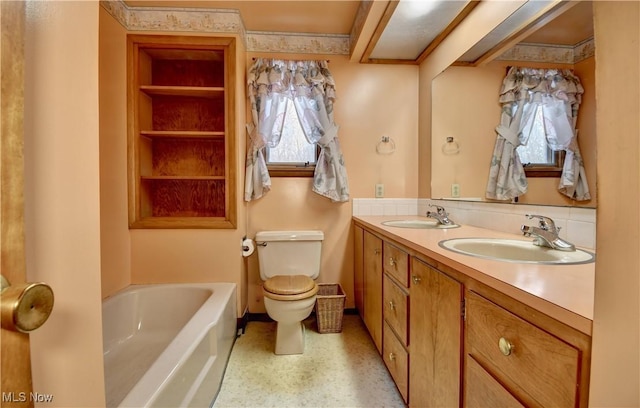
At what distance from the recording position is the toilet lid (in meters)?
1.71

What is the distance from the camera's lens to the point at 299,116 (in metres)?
2.20

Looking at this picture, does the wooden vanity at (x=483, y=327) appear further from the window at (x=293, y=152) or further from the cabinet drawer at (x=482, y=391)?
the window at (x=293, y=152)

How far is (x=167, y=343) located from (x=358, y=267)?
1.39 meters

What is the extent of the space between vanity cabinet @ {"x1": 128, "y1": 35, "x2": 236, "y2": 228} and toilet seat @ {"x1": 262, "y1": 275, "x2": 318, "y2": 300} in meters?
0.53

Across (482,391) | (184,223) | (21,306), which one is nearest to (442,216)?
(482,391)

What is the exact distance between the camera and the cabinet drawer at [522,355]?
531 millimetres

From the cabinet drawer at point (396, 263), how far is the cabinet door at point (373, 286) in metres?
0.12

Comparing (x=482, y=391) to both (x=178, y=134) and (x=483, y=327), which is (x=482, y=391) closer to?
(x=483, y=327)

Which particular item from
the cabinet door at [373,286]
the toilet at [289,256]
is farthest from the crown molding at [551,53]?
the toilet at [289,256]

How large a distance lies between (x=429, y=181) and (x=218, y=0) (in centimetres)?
198

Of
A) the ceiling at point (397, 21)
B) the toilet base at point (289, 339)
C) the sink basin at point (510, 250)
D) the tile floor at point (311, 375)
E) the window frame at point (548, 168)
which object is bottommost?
the tile floor at point (311, 375)

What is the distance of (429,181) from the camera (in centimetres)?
222

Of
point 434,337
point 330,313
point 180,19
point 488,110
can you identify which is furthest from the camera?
point 330,313

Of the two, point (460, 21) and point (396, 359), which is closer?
point (396, 359)
